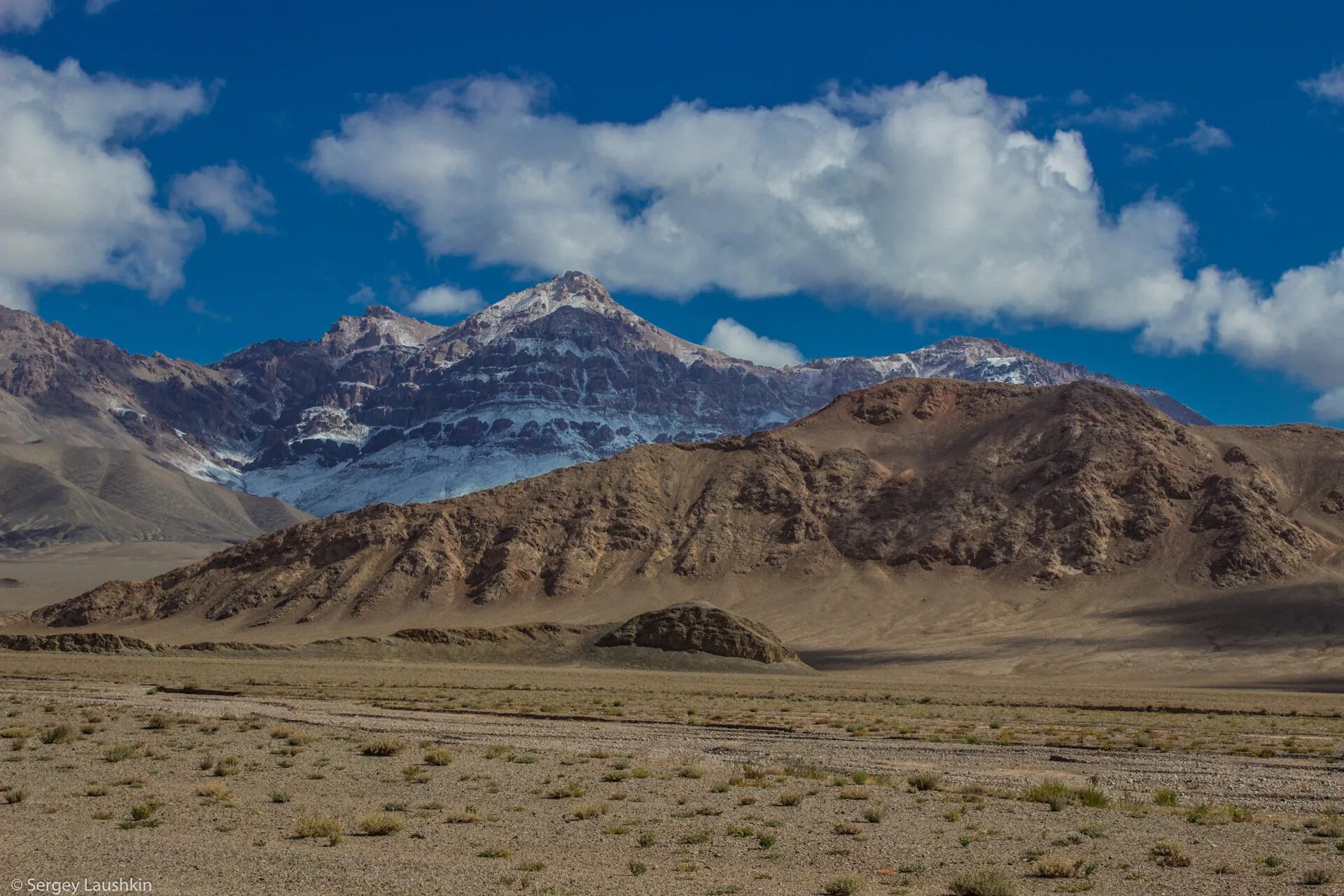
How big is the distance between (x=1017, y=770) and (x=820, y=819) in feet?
32.9

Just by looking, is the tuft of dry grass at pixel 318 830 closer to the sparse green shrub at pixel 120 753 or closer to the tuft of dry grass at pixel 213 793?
the tuft of dry grass at pixel 213 793

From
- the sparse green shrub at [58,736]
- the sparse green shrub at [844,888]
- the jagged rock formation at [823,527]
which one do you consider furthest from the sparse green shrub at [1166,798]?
the jagged rock formation at [823,527]

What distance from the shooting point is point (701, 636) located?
9106 centimetres

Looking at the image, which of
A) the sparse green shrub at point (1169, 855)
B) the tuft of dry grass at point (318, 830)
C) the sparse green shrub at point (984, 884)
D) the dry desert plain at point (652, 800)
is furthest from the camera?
the tuft of dry grass at point (318, 830)

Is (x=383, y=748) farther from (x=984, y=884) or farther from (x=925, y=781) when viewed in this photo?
(x=984, y=884)

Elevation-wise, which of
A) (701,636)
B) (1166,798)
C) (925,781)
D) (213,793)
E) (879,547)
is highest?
(879,547)

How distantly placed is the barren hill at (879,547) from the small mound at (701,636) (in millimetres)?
19734

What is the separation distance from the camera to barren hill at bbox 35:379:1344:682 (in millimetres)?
122938

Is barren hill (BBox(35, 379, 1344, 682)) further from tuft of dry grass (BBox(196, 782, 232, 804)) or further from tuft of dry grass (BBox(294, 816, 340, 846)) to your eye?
tuft of dry grass (BBox(294, 816, 340, 846))

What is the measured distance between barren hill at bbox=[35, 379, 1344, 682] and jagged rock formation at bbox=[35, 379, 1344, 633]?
12.2 inches

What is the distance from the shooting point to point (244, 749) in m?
30.8

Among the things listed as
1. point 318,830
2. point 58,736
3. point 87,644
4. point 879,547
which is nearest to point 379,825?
point 318,830

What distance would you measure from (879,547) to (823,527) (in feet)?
27.8

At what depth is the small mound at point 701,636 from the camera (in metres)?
89.9
